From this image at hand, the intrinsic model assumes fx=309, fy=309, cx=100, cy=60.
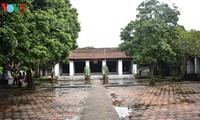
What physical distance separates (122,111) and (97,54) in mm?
32949

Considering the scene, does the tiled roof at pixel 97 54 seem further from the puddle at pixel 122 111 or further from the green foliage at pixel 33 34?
the puddle at pixel 122 111

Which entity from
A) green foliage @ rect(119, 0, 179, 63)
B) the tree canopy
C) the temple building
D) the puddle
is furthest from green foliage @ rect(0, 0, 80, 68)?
the temple building

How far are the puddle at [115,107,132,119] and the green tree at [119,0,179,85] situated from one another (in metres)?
11.8

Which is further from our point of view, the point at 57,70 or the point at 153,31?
the point at 57,70

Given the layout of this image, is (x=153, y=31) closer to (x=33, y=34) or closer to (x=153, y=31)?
(x=153, y=31)

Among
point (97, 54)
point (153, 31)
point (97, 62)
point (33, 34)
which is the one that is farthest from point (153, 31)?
point (97, 62)

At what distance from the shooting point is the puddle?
10393 millimetres

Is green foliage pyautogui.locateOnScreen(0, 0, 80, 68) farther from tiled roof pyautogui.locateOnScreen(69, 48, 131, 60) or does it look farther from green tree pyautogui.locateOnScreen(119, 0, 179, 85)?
tiled roof pyautogui.locateOnScreen(69, 48, 131, 60)

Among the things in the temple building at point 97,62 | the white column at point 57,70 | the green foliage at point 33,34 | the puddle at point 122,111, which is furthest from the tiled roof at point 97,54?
the puddle at point 122,111

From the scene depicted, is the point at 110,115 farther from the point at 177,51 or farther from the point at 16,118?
the point at 177,51

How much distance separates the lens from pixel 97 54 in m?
44.1

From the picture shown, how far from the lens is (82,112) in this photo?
11.1 meters

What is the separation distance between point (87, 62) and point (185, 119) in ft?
111

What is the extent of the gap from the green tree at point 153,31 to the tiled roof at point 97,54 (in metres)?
17.3
